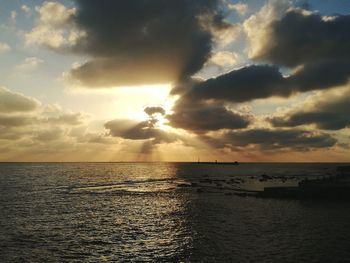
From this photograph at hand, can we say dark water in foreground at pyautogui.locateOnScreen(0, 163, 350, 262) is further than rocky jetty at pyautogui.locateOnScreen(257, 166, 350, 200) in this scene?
No

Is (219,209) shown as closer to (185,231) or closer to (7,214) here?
(185,231)

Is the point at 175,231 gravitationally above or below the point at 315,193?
below

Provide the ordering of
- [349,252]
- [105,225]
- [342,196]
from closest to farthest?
1. [349,252]
2. [105,225]
3. [342,196]

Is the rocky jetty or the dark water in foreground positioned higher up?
the rocky jetty

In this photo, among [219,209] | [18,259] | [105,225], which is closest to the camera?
[18,259]

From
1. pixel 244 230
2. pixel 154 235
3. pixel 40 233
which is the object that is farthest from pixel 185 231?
pixel 40 233

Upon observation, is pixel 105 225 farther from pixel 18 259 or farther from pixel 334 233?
pixel 334 233

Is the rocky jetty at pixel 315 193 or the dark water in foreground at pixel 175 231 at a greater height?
the rocky jetty at pixel 315 193

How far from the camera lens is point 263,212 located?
218 feet

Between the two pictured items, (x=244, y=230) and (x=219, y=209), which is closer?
(x=244, y=230)

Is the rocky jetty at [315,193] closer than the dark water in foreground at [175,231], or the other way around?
the dark water in foreground at [175,231]

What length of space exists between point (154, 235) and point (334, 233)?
26.2 meters

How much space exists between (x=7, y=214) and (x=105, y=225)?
889 inches

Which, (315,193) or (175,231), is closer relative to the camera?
(175,231)
